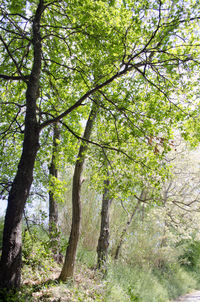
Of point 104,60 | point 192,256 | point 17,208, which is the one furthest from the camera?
point 192,256

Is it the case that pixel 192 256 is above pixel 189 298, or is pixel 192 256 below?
above

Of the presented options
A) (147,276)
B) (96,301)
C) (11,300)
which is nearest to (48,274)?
(96,301)

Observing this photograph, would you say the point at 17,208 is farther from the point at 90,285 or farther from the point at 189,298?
the point at 189,298

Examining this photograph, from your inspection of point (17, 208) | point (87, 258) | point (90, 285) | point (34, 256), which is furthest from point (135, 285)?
point (17, 208)

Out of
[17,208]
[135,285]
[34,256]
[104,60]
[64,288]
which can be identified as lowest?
[135,285]

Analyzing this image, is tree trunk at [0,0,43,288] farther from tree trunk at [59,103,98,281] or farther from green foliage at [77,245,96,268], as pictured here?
green foliage at [77,245,96,268]

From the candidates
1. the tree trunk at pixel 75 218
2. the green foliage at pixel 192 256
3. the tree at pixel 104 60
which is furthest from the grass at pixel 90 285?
the green foliage at pixel 192 256

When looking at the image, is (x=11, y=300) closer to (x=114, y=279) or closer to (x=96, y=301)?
(x=96, y=301)

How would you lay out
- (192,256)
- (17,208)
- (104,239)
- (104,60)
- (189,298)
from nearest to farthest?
(17,208), (104,60), (104,239), (189,298), (192,256)

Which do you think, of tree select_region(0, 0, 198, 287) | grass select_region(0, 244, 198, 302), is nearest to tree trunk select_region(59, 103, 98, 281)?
grass select_region(0, 244, 198, 302)

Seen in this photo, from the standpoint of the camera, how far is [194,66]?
458cm

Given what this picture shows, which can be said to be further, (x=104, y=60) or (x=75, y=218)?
(x=75, y=218)

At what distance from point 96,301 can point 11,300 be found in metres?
2.24

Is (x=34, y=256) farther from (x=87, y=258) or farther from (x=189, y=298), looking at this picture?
(x=189, y=298)
